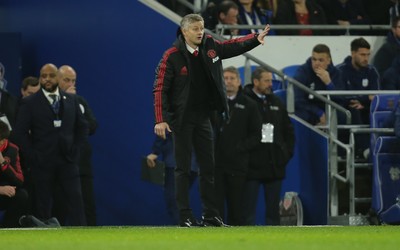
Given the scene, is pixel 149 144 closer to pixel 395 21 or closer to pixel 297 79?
pixel 297 79

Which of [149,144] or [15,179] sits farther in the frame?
[149,144]

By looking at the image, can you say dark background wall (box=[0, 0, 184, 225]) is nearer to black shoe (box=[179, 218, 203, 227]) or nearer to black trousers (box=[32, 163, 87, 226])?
black trousers (box=[32, 163, 87, 226])

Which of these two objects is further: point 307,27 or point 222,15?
point 307,27

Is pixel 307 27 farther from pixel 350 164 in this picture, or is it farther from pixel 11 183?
pixel 11 183

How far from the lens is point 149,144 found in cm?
1590

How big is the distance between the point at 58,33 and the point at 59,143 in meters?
3.65

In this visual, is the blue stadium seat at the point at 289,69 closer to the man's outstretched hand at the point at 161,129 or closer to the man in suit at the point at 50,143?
the man in suit at the point at 50,143

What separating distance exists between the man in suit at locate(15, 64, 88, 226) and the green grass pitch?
3.02 meters

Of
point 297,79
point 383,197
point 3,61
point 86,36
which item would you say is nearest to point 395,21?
point 297,79

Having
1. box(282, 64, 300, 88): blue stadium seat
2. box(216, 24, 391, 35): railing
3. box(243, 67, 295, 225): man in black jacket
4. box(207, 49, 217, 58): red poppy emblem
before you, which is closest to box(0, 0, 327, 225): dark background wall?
box(216, 24, 391, 35): railing

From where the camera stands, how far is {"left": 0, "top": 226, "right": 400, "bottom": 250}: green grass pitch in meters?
7.71

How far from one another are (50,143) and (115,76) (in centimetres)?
308

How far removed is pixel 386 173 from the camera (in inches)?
564

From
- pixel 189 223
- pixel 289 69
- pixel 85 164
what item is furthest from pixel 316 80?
pixel 189 223
